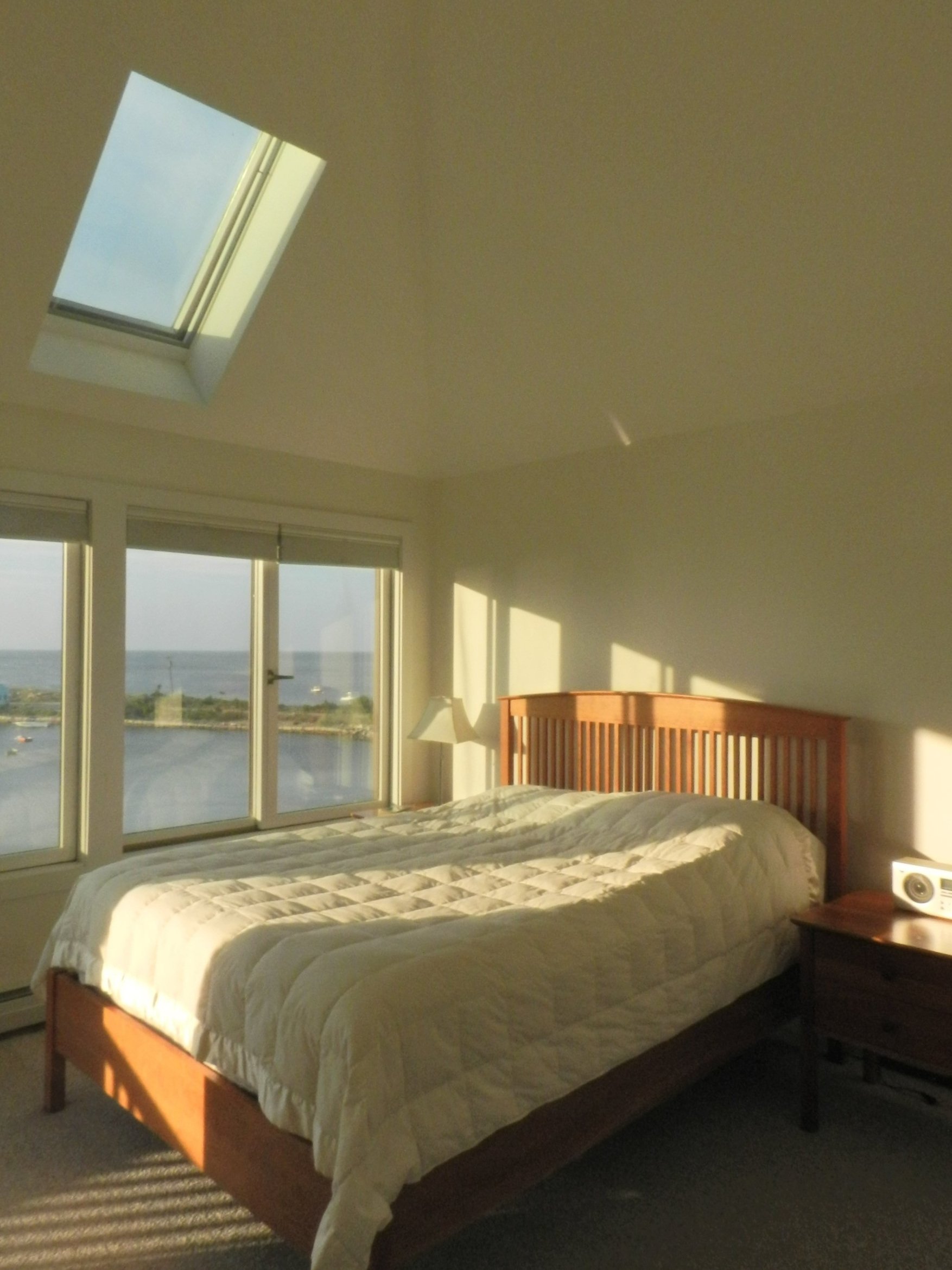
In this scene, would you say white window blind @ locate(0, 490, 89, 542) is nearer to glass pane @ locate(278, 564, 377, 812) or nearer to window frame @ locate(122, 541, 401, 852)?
window frame @ locate(122, 541, 401, 852)

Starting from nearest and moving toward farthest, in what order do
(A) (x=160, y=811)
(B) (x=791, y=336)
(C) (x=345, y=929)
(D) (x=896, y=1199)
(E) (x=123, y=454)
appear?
(C) (x=345, y=929) → (D) (x=896, y=1199) → (B) (x=791, y=336) → (E) (x=123, y=454) → (A) (x=160, y=811)

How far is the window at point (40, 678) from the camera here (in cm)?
349

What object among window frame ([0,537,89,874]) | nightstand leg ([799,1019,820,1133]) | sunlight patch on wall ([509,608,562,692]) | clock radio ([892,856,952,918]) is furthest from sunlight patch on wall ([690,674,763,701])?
window frame ([0,537,89,874])

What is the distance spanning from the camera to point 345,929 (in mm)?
2205

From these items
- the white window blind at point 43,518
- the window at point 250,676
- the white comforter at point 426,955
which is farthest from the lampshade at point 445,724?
the white window blind at point 43,518

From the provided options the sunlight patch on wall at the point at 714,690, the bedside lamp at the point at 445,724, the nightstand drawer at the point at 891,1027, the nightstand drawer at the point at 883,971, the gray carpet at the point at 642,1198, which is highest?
the sunlight patch on wall at the point at 714,690

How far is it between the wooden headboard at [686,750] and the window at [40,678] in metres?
1.85

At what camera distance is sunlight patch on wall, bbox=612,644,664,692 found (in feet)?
12.8

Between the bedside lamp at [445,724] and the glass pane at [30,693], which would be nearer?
the glass pane at [30,693]

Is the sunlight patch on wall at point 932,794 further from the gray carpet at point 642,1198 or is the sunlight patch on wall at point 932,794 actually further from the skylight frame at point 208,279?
the skylight frame at point 208,279

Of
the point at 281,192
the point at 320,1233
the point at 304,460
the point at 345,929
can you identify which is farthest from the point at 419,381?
the point at 320,1233

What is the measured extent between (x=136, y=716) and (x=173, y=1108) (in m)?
1.90

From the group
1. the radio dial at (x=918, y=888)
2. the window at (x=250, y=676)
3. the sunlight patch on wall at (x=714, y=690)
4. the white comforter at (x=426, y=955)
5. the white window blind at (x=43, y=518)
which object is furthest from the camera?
the window at (x=250, y=676)

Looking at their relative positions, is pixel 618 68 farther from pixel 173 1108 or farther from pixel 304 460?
pixel 173 1108
